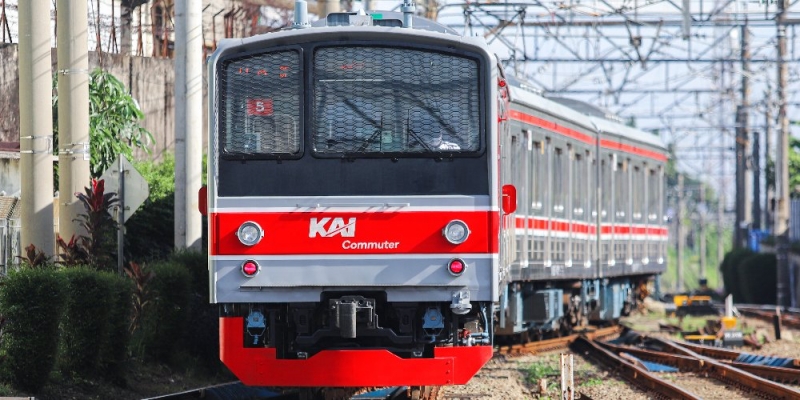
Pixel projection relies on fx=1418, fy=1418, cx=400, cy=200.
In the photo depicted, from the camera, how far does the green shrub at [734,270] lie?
4453 cm

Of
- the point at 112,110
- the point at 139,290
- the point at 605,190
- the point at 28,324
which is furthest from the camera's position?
the point at 605,190

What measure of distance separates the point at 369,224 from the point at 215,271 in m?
1.16

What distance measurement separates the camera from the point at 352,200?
1023cm

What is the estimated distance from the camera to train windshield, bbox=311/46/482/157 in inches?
405

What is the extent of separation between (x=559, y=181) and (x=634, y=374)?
280 cm

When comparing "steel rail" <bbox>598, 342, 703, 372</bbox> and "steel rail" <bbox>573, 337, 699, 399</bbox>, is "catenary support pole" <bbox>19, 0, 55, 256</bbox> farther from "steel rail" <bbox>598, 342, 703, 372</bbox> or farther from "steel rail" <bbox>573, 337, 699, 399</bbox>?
"steel rail" <bbox>598, 342, 703, 372</bbox>

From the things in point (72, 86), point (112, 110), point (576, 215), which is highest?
point (112, 110)

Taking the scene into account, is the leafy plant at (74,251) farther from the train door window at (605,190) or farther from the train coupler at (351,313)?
the train door window at (605,190)

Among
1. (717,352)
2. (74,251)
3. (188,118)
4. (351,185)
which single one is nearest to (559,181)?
(717,352)

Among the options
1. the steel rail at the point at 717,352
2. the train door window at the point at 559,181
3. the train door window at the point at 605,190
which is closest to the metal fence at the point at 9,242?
the train door window at the point at 559,181

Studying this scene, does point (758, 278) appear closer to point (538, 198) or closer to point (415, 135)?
point (538, 198)

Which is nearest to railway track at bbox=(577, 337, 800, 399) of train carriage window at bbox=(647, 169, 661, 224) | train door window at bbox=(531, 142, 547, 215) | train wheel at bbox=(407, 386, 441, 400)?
train door window at bbox=(531, 142, 547, 215)

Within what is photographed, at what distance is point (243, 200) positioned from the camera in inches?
403

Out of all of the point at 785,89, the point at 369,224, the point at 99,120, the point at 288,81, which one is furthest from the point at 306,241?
the point at 785,89
